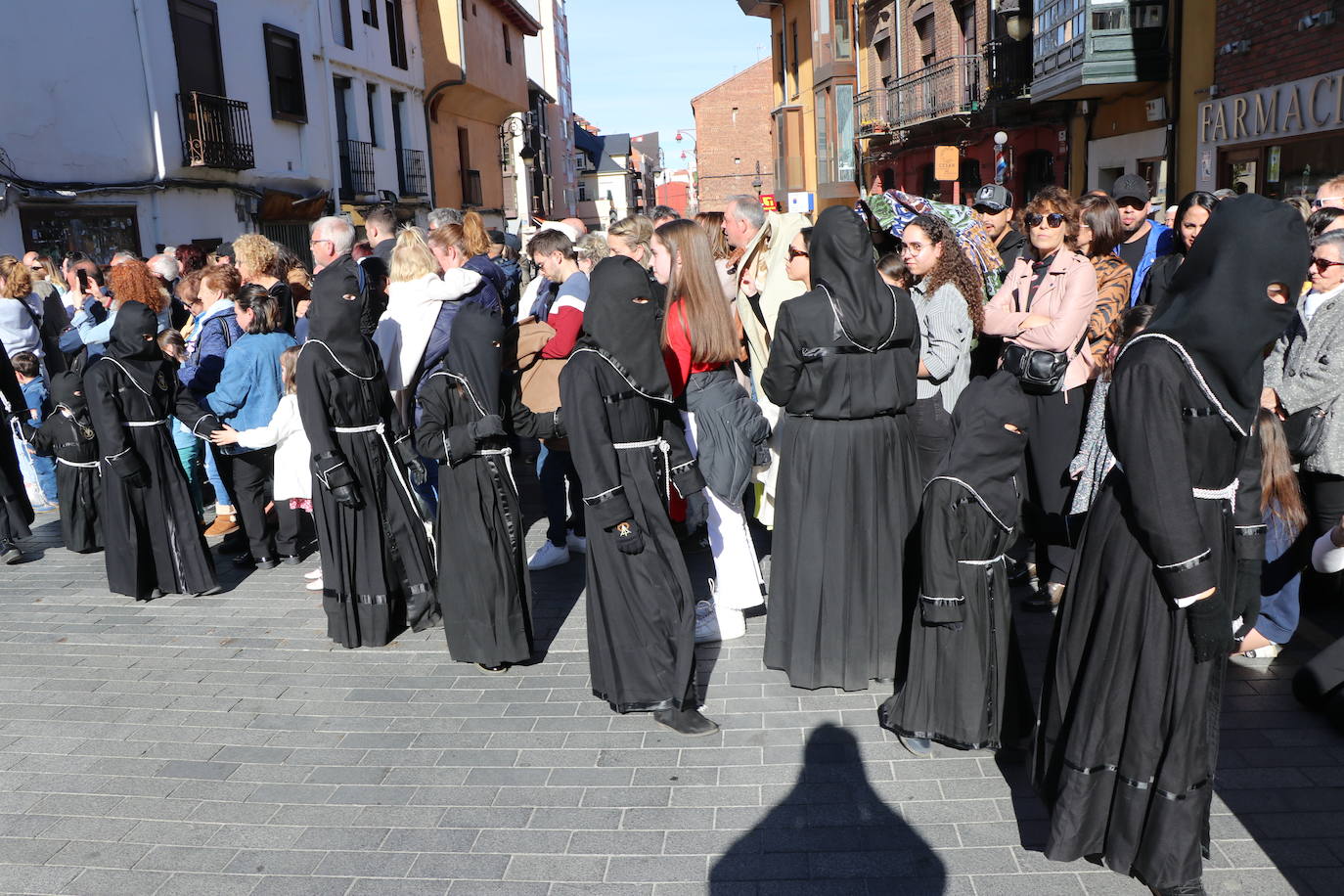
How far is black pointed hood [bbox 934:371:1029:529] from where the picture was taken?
3803 millimetres

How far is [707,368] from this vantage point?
5473 millimetres

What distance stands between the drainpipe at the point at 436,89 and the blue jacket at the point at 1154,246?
873 inches

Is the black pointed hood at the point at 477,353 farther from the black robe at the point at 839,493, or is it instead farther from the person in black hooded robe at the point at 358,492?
the black robe at the point at 839,493

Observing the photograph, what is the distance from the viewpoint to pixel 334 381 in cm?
541

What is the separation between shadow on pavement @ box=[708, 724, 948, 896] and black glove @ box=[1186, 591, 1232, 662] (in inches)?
43.2

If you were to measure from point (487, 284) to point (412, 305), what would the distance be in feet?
4.03

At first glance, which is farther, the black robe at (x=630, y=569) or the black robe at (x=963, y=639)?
the black robe at (x=630, y=569)

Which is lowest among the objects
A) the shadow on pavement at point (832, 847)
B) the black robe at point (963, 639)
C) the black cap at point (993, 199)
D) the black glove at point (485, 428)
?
the shadow on pavement at point (832, 847)

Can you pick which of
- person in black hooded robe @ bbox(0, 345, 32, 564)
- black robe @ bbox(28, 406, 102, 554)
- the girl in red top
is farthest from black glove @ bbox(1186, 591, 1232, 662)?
person in black hooded robe @ bbox(0, 345, 32, 564)

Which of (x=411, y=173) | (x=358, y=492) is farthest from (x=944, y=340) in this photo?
(x=411, y=173)

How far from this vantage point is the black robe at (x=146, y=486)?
6.32m

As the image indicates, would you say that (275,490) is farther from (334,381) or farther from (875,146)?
(875,146)

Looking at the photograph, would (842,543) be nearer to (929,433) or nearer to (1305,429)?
(929,433)

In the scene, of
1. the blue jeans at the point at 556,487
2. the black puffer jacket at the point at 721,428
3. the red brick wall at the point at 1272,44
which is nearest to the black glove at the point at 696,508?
the black puffer jacket at the point at 721,428
